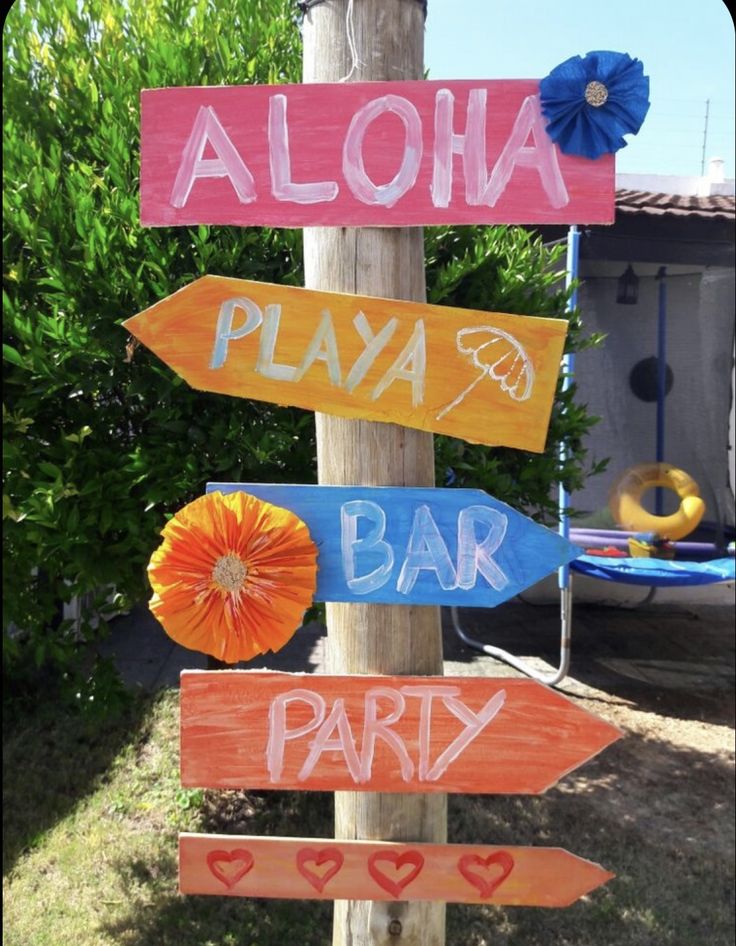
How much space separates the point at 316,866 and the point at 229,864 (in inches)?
6.8

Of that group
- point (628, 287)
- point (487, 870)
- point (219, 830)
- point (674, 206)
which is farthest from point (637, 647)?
point (487, 870)

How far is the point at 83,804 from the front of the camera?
3961mm

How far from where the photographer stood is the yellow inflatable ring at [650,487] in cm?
605

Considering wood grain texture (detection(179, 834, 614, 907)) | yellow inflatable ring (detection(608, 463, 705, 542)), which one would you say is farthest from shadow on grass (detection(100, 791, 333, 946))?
yellow inflatable ring (detection(608, 463, 705, 542))

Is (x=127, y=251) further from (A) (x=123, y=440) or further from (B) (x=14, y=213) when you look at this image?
(A) (x=123, y=440)

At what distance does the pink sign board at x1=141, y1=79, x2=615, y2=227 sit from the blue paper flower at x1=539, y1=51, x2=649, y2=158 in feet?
0.08

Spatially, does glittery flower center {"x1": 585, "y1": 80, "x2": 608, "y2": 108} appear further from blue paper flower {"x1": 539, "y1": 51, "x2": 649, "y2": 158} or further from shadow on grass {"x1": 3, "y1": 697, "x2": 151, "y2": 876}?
shadow on grass {"x1": 3, "y1": 697, "x2": 151, "y2": 876}

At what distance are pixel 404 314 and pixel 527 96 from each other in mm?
454

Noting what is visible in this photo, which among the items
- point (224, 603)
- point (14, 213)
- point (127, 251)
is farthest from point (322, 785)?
point (14, 213)

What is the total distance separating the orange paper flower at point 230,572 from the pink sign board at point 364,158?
1.84 ft

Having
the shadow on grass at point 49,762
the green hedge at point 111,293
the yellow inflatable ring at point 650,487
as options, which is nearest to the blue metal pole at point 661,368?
the yellow inflatable ring at point 650,487

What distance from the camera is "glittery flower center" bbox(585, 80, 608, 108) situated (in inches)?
60.4

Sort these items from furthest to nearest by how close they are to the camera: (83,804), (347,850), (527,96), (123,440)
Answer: (83,804) < (123,440) < (347,850) < (527,96)

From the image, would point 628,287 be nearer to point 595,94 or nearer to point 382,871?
point 595,94
